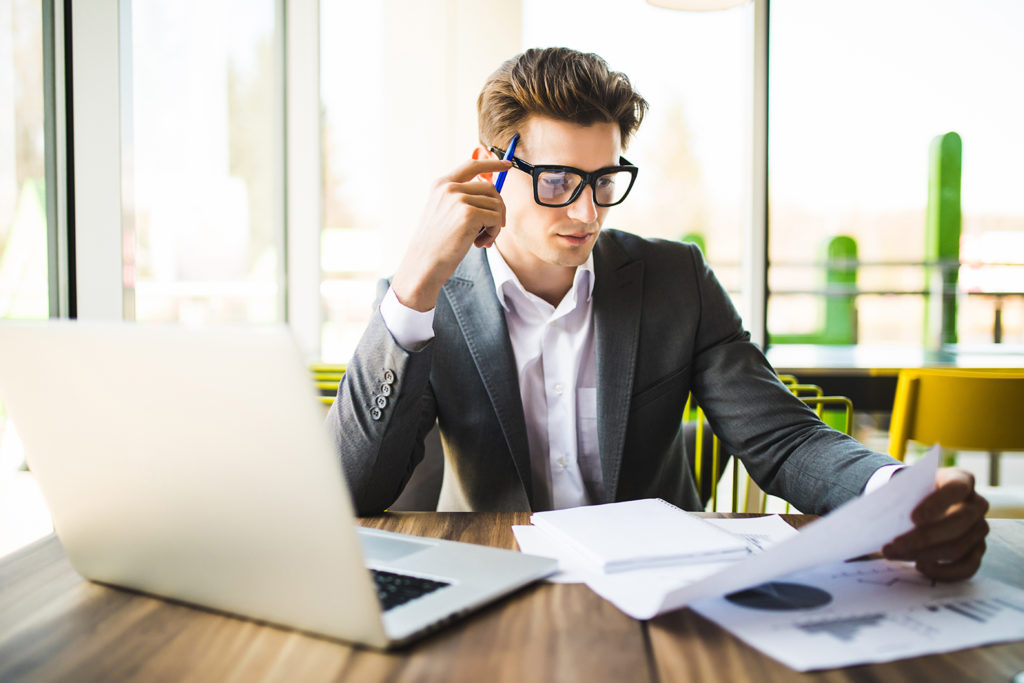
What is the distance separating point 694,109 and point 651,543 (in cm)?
343

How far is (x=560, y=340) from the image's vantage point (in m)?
1.67

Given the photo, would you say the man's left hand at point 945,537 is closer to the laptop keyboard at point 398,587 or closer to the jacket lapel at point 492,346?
the laptop keyboard at point 398,587

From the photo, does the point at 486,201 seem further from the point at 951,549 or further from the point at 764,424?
the point at 951,549

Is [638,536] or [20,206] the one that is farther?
[20,206]

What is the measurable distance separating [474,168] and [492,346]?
0.35m

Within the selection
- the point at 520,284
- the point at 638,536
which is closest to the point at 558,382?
the point at 520,284

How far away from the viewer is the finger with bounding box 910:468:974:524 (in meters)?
0.82

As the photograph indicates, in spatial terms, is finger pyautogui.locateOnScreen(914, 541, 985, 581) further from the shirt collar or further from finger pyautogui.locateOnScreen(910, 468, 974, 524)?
the shirt collar

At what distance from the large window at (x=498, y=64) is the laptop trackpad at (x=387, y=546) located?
2.98m

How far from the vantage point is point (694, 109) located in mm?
3898

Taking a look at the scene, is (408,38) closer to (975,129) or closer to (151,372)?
(975,129)

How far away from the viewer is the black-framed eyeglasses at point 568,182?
1524 millimetres

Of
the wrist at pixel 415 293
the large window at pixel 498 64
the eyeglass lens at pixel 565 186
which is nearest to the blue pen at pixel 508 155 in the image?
the eyeglass lens at pixel 565 186

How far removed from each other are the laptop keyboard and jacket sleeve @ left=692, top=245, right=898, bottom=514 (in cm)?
72
